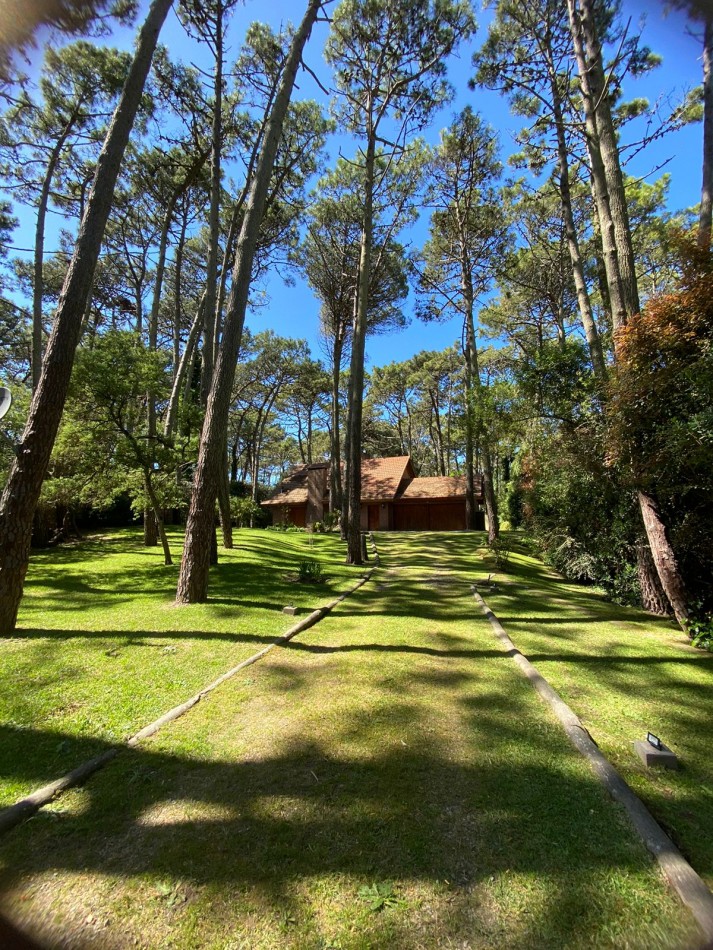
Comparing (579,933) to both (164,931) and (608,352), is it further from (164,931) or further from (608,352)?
(608,352)

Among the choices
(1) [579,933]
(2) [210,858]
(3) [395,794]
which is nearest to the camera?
(1) [579,933]

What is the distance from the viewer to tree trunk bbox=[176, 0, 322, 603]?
6.40 meters

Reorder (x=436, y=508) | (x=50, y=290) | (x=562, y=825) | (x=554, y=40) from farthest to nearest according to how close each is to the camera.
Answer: (x=436, y=508) → (x=50, y=290) → (x=554, y=40) → (x=562, y=825)

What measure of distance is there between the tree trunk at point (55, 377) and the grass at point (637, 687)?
5742 mm

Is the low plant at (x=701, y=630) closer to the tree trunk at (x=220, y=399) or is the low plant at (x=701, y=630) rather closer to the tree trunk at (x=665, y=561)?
the tree trunk at (x=665, y=561)

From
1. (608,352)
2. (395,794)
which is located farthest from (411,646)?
(608,352)

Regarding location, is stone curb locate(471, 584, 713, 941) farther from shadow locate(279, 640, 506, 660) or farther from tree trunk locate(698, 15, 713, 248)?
tree trunk locate(698, 15, 713, 248)

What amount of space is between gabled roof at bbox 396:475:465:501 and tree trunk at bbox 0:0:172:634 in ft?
76.2

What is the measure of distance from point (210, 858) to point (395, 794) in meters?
0.98

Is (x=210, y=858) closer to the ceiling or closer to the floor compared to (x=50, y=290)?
closer to the floor

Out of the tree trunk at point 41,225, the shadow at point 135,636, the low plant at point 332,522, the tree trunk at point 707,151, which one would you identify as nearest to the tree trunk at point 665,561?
the tree trunk at point 707,151

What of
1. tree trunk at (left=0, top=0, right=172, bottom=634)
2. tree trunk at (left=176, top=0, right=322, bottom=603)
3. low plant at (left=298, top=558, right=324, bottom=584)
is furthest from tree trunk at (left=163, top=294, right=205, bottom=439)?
tree trunk at (left=0, top=0, right=172, bottom=634)

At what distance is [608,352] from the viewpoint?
865 cm

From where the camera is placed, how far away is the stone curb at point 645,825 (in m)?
1.63
